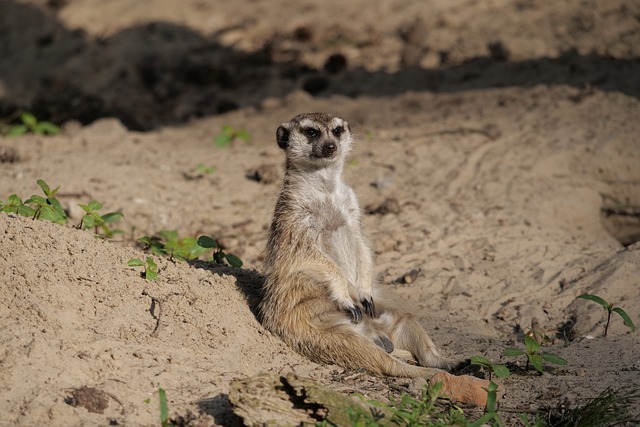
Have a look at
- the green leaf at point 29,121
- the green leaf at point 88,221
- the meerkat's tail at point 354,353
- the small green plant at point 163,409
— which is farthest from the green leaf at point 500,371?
the green leaf at point 29,121

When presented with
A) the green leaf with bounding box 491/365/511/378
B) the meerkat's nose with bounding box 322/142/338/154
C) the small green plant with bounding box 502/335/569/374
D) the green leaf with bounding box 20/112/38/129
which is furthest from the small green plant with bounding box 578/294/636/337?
the green leaf with bounding box 20/112/38/129

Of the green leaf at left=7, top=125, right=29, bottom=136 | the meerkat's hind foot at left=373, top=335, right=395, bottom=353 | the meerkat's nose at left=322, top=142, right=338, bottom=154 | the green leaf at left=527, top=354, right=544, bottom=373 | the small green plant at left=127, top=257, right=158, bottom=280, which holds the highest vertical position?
the meerkat's nose at left=322, top=142, right=338, bottom=154

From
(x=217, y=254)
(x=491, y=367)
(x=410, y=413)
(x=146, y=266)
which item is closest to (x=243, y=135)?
(x=217, y=254)

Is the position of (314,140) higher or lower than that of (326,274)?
higher

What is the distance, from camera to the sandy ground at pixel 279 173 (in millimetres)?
3494

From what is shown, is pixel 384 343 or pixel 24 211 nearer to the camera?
pixel 384 343

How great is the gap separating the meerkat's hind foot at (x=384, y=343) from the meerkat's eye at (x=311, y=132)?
1.15 m

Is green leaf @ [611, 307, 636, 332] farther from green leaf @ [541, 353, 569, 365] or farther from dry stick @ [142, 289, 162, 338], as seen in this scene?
dry stick @ [142, 289, 162, 338]

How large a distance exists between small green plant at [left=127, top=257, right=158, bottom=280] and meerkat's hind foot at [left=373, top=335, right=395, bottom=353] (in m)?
1.10

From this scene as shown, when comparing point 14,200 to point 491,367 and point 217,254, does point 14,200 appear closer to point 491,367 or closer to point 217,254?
point 217,254

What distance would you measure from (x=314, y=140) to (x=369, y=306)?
955 mm

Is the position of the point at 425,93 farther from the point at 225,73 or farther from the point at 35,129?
the point at 35,129

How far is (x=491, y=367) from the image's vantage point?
3461 mm

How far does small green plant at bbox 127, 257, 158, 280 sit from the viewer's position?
3803 millimetres
